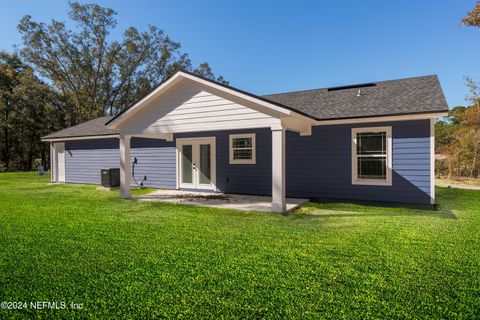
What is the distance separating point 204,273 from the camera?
129 inches

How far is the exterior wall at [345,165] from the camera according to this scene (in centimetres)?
739

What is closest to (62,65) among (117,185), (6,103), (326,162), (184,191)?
(6,103)

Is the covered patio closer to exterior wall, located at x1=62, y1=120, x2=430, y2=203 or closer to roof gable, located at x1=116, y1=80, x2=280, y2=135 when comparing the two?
roof gable, located at x1=116, y1=80, x2=280, y2=135

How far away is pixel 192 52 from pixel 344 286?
1415 inches

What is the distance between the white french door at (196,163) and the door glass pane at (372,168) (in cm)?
537

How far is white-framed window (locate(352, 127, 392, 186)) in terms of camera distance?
7.80 metres

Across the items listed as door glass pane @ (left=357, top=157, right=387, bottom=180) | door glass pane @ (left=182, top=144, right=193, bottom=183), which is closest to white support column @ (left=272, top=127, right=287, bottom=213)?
door glass pane @ (left=357, top=157, right=387, bottom=180)

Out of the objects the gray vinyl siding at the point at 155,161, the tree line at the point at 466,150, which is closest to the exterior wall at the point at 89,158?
the gray vinyl siding at the point at 155,161

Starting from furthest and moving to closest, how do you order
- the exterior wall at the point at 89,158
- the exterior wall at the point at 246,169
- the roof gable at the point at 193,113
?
the exterior wall at the point at 89,158, the exterior wall at the point at 246,169, the roof gable at the point at 193,113

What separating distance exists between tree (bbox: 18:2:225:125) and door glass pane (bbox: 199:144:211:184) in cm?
1989

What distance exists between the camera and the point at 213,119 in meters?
7.56

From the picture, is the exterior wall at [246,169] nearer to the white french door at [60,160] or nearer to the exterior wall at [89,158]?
the exterior wall at [89,158]

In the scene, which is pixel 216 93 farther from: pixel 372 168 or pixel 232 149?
pixel 372 168

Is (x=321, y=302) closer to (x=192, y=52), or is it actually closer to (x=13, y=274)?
(x=13, y=274)
